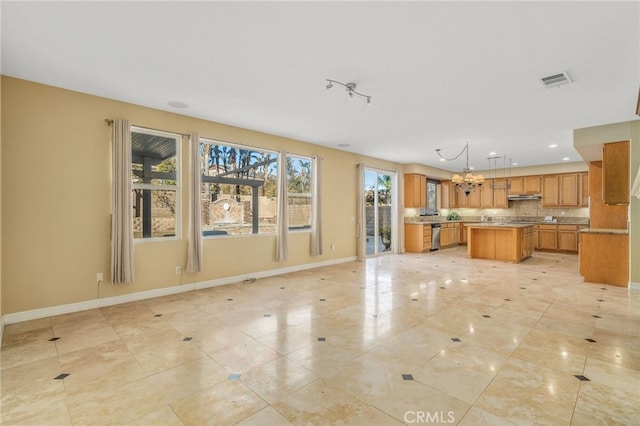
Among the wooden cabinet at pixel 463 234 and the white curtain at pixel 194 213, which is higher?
the white curtain at pixel 194 213

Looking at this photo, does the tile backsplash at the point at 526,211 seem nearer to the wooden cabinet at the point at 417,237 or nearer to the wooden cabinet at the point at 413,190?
the wooden cabinet at the point at 413,190

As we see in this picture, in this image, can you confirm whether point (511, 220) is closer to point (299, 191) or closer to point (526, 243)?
point (526, 243)

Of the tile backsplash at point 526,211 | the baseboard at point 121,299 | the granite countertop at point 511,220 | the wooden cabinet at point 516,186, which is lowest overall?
the baseboard at point 121,299

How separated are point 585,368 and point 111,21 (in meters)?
4.97

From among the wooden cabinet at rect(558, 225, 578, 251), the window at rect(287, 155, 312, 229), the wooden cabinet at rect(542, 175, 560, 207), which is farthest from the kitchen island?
the window at rect(287, 155, 312, 229)

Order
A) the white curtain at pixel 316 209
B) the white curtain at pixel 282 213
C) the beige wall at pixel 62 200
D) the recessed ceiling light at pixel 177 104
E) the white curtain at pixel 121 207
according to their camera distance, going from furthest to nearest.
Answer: the white curtain at pixel 316 209, the white curtain at pixel 282 213, the recessed ceiling light at pixel 177 104, the white curtain at pixel 121 207, the beige wall at pixel 62 200

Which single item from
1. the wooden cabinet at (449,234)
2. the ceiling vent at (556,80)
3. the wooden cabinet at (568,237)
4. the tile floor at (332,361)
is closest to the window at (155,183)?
the tile floor at (332,361)

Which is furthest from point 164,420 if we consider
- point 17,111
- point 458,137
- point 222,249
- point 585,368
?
point 458,137

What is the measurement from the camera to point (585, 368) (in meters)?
2.58

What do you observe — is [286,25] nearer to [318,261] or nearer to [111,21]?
→ [111,21]

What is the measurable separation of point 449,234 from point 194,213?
29.8 ft

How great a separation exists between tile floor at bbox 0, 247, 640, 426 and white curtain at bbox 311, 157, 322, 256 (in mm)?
2231

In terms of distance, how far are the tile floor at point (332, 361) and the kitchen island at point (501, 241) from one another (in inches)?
118

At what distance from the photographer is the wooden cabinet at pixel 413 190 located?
32.0ft
